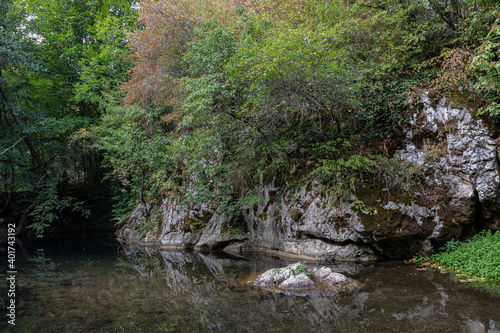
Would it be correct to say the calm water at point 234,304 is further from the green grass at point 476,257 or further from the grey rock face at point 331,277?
the green grass at point 476,257

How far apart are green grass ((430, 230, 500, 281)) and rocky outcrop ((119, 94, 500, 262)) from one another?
322mm

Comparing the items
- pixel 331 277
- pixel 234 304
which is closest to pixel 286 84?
pixel 331 277

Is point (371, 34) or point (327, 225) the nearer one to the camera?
point (327, 225)

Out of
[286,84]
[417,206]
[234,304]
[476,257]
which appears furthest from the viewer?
[286,84]

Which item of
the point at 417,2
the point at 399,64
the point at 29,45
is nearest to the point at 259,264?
the point at 399,64

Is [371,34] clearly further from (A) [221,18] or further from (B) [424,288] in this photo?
(B) [424,288]

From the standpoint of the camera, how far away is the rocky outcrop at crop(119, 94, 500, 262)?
22.9 feet

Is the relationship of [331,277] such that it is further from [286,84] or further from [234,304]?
[286,84]

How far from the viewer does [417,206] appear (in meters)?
7.29

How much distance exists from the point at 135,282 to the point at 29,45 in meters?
16.6

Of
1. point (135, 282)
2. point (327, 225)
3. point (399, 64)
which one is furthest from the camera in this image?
point (399, 64)

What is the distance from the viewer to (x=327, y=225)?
26.1 feet

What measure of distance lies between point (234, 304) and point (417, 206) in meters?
5.18

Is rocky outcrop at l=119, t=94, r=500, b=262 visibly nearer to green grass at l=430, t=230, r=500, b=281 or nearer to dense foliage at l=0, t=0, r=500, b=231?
green grass at l=430, t=230, r=500, b=281
